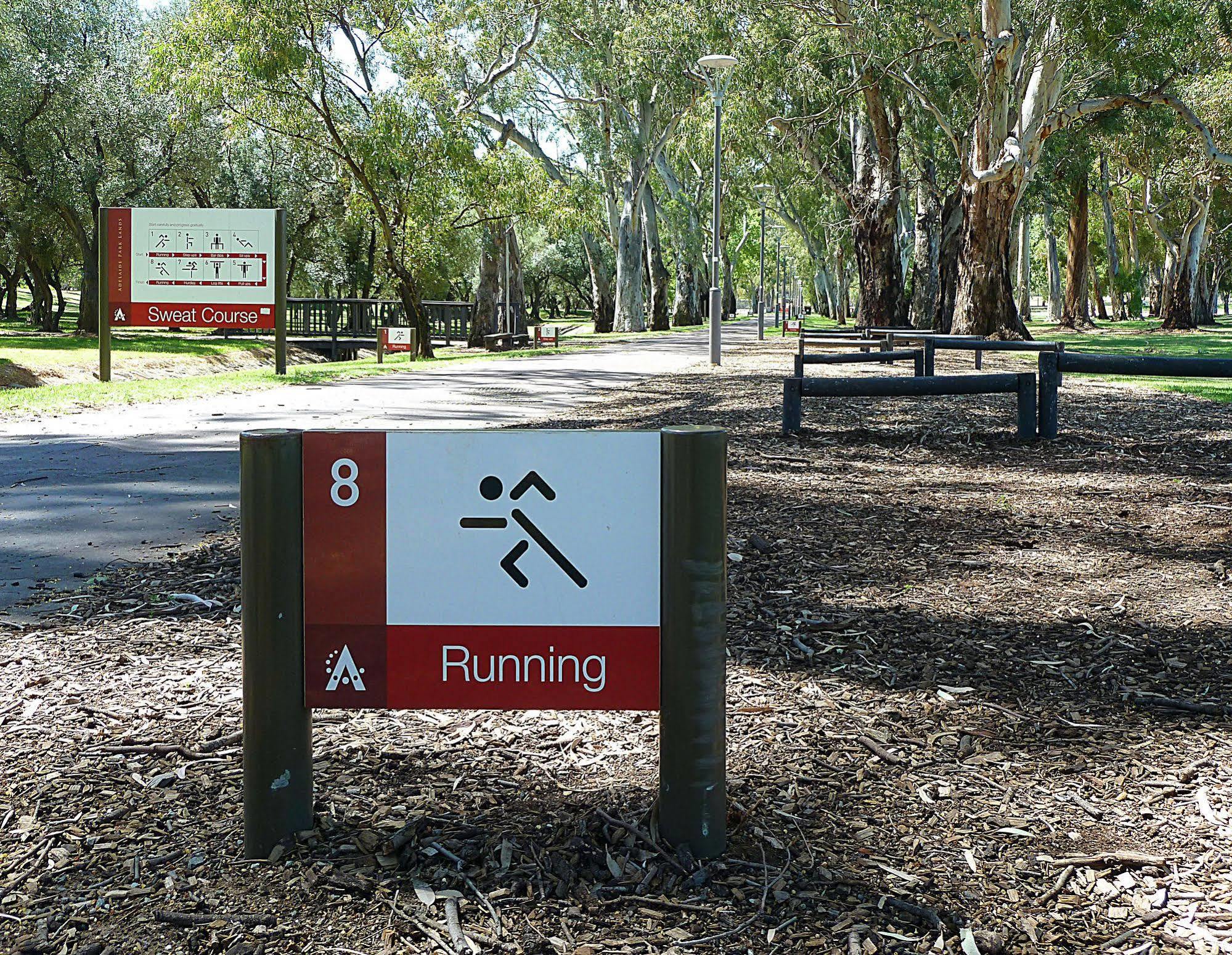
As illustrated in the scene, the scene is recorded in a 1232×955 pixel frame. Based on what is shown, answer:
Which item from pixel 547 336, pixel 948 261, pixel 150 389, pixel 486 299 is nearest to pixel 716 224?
pixel 150 389

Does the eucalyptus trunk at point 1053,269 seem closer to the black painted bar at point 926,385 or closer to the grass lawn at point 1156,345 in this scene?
the grass lawn at point 1156,345

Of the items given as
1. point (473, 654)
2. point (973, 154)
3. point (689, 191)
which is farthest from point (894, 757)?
point (689, 191)

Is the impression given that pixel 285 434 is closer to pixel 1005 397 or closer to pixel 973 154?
pixel 1005 397

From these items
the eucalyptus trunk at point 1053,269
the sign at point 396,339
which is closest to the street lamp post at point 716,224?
the sign at point 396,339

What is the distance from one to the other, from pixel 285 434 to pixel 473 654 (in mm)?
608

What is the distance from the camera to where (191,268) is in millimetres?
18422

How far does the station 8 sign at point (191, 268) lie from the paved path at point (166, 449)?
7.08 feet

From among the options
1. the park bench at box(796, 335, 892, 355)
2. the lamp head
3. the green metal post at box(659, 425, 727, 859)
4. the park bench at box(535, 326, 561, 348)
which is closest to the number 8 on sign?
the green metal post at box(659, 425, 727, 859)

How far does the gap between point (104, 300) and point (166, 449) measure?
870 cm

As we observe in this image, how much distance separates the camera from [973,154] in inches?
1047

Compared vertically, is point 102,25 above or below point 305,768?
above

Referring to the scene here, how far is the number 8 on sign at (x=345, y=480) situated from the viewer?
2637 millimetres

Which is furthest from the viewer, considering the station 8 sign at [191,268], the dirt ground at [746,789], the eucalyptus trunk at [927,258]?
the eucalyptus trunk at [927,258]

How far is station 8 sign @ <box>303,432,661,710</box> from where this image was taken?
103 inches
